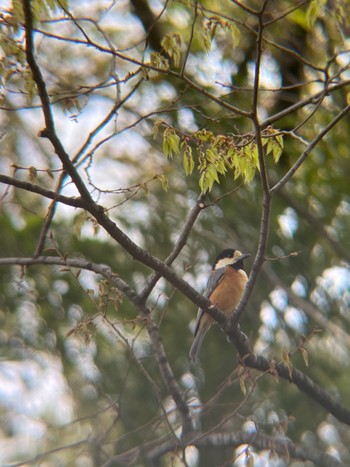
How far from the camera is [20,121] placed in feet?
30.0

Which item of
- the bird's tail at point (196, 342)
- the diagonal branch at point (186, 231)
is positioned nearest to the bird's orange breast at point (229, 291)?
the bird's tail at point (196, 342)

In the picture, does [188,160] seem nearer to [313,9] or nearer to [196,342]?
[313,9]

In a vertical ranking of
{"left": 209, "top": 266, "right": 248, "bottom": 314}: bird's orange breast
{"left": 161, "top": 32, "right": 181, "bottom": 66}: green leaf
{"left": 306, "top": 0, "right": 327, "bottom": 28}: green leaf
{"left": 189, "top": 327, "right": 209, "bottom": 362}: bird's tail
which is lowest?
{"left": 161, "top": 32, "right": 181, "bottom": 66}: green leaf

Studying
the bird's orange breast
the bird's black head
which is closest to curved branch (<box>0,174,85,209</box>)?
the bird's orange breast

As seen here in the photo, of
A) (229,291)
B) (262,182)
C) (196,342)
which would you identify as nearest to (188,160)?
(262,182)

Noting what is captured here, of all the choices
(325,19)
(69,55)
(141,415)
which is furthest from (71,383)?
(325,19)

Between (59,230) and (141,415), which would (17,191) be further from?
(141,415)

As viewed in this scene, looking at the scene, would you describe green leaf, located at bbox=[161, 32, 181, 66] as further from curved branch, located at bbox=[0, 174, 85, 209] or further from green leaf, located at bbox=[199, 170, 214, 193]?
curved branch, located at bbox=[0, 174, 85, 209]

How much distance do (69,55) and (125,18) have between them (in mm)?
1113

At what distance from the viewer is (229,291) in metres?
7.41

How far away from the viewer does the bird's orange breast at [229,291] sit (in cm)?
739

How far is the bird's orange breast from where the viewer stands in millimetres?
7395

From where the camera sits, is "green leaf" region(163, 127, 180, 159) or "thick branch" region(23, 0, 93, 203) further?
"green leaf" region(163, 127, 180, 159)

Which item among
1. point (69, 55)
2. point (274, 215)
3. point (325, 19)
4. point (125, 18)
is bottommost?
point (274, 215)
